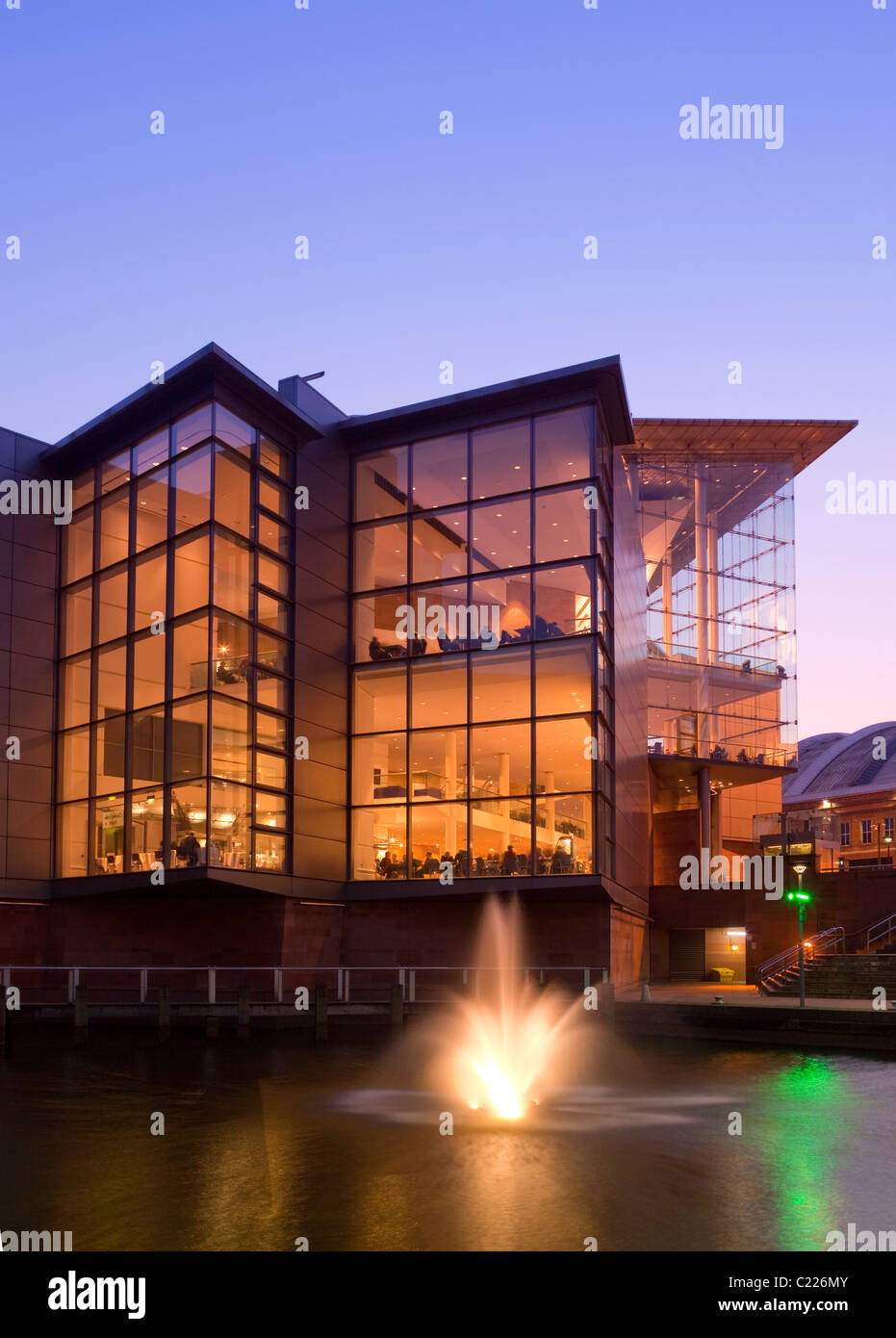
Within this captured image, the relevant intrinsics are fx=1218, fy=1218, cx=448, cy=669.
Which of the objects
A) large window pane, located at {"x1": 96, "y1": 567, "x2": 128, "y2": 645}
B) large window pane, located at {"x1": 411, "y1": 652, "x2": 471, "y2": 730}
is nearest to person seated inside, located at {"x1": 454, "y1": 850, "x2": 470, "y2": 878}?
large window pane, located at {"x1": 411, "y1": 652, "x2": 471, "y2": 730}

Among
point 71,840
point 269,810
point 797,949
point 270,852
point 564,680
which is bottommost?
point 797,949

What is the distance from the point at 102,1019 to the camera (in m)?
29.9

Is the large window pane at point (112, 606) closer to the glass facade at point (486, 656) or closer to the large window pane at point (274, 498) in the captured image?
the large window pane at point (274, 498)

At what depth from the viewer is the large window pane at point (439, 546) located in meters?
39.8

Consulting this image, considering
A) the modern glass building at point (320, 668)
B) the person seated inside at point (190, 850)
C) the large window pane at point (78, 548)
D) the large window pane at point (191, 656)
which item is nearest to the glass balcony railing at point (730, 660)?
the modern glass building at point (320, 668)

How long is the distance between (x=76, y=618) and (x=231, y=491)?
8233mm

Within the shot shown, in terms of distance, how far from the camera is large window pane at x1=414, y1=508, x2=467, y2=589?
3975 centimetres

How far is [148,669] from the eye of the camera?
3769 cm

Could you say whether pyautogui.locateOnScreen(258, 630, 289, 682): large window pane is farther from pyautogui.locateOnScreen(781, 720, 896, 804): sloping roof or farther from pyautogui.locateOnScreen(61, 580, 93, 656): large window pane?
pyautogui.locateOnScreen(781, 720, 896, 804): sloping roof

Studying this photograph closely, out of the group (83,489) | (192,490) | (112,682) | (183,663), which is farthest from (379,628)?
(83,489)

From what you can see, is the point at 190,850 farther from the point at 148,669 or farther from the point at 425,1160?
the point at 425,1160

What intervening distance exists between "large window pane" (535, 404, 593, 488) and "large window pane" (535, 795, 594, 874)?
1008 centimetres
